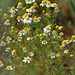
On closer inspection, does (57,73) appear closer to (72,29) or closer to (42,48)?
(42,48)

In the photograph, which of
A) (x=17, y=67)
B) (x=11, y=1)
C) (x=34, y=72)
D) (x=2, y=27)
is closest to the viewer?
(x=34, y=72)

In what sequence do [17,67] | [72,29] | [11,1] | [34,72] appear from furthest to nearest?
[72,29], [11,1], [17,67], [34,72]

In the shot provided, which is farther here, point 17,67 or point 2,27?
point 2,27

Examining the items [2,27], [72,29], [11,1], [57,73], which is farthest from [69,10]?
[57,73]

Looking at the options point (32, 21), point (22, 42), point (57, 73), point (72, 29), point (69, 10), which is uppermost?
point (32, 21)

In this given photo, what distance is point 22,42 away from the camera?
5.91ft

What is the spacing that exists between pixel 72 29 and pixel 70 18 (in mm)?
237

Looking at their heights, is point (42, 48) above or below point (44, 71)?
above

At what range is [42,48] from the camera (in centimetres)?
161

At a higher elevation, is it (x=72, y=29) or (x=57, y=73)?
(x=57, y=73)

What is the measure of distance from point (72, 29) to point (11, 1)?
4.04 ft

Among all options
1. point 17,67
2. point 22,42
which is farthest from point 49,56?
point 17,67

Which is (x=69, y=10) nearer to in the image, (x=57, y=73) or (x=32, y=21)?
(x=32, y=21)

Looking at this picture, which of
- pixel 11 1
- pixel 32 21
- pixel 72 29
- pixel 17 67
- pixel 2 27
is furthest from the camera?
pixel 72 29
